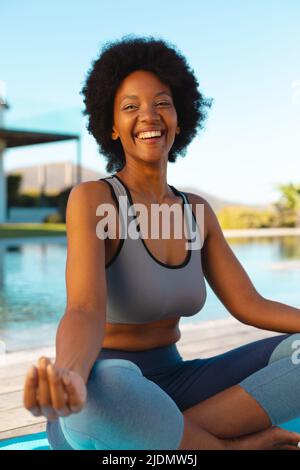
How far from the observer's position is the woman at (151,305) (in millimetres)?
1221

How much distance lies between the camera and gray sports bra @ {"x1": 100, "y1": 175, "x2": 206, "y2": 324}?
1403 millimetres

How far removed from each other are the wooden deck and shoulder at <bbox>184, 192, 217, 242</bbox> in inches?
34.7

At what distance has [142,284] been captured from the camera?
Answer: 1397 millimetres

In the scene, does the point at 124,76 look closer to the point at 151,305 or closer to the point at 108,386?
the point at 151,305

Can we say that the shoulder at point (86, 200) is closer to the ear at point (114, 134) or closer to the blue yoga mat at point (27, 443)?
the ear at point (114, 134)

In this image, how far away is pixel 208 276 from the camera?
1720mm

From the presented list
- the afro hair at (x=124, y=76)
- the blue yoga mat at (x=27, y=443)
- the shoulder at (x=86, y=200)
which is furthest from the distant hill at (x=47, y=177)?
the shoulder at (x=86, y=200)

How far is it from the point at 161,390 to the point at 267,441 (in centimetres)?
41

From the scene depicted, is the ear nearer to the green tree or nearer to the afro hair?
the afro hair

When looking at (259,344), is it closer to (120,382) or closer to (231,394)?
(231,394)

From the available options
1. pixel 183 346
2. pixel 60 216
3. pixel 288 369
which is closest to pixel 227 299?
pixel 288 369

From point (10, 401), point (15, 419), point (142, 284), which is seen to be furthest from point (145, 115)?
point (10, 401)

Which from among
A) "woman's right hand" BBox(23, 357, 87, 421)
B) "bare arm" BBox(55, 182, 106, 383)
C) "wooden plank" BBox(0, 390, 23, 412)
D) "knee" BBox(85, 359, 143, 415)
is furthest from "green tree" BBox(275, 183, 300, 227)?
"woman's right hand" BBox(23, 357, 87, 421)

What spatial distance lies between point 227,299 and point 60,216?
18.1 m
